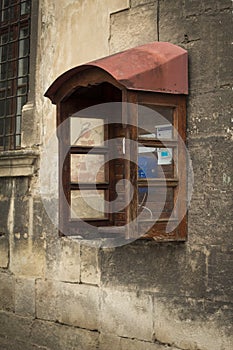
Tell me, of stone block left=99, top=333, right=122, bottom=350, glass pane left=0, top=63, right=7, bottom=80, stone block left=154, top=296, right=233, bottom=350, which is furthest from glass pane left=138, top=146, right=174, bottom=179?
glass pane left=0, top=63, right=7, bottom=80

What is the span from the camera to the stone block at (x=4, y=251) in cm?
823

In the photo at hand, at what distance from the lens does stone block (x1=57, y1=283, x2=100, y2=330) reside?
7.05 m

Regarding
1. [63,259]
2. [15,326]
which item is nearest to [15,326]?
→ [15,326]

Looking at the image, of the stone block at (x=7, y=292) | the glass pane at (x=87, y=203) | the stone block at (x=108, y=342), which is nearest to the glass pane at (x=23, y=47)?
the glass pane at (x=87, y=203)

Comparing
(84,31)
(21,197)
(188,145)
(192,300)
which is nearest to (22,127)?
(21,197)

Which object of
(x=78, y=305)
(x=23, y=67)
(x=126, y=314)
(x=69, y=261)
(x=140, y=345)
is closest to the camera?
(x=140, y=345)

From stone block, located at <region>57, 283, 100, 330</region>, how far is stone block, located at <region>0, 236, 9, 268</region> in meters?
0.98

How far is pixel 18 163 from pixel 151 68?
2556 mm

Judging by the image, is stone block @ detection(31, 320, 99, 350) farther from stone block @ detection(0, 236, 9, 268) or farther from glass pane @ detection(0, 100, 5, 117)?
glass pane @ detection(0, 100, 5, 117)

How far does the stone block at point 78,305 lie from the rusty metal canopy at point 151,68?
213 centimetres

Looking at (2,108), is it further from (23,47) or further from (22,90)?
(23,47)

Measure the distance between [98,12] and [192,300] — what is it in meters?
2.87

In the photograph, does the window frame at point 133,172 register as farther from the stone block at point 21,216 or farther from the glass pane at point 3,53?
the glass pane at point 3,53

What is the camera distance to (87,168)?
7211mm
